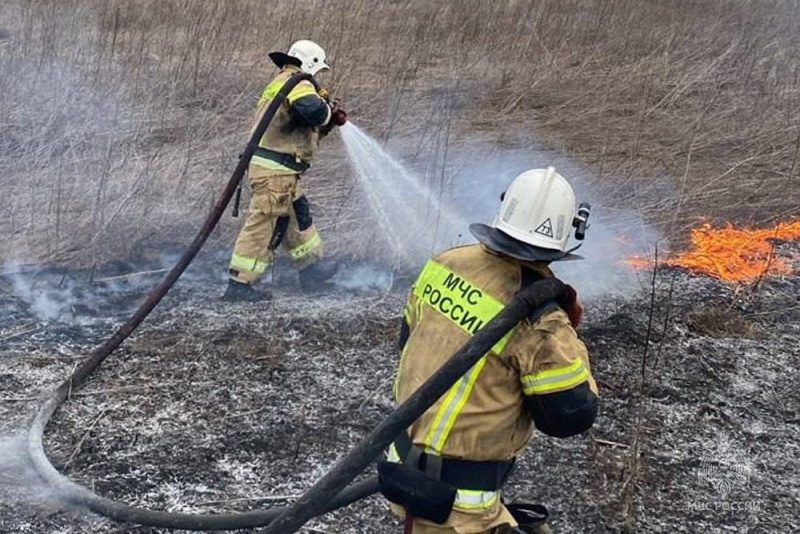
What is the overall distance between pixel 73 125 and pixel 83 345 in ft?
13.1

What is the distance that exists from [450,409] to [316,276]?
3705 millimetres

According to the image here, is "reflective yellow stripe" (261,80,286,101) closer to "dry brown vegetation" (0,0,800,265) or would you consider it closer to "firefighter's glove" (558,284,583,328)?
"dry brown vegetation" (0,0,800,265)

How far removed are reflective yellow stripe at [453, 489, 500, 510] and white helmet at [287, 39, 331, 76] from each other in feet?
12.0

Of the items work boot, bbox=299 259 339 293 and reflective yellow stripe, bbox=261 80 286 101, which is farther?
work boot, bbox=299 259 339 293

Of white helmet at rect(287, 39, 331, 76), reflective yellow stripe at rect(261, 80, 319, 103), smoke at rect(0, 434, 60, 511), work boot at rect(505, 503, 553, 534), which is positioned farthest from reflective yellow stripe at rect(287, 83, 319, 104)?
work boot at rect(505, 503, 553, 534)

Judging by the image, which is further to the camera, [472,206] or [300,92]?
[472,206]

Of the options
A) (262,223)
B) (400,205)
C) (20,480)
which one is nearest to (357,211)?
(400,205)

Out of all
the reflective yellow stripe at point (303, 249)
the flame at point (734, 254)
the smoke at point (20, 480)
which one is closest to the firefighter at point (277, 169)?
the reflective yellow stripe at point (303, 249)

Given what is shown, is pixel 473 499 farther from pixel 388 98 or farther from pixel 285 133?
pixel 388 98

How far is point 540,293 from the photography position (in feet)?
7.79

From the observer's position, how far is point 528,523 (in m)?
3.05

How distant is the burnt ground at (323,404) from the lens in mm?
3891

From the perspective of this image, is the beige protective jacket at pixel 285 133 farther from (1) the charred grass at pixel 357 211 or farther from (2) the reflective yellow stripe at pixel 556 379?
(2) the reflective yellow stripe at pixel 556 379

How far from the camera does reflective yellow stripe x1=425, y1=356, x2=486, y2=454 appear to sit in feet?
8.25
